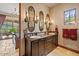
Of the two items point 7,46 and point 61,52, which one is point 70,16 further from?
point 7,46

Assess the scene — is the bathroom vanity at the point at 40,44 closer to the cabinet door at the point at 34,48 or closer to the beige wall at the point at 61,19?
the cabinet door at the point at 34,48

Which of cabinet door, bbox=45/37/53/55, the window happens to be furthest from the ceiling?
the window

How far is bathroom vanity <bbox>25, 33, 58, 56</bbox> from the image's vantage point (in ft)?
4.24

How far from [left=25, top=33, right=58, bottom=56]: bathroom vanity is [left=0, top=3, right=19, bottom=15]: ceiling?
41cm

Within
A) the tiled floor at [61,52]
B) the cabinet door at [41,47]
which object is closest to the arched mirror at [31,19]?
the cabinet door at [41,47]

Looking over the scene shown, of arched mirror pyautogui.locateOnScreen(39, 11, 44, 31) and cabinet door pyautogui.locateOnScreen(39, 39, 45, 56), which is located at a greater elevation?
arched mirror pyautogui.locateOnScreen(39, 11, 44, 31)

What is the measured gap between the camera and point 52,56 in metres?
1.34

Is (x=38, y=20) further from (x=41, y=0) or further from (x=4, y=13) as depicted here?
(x=4, y=13)

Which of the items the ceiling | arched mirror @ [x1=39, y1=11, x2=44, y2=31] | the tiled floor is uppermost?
the ceiling

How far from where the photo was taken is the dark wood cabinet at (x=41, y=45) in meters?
1.29

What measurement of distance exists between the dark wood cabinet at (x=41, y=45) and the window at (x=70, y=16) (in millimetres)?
308

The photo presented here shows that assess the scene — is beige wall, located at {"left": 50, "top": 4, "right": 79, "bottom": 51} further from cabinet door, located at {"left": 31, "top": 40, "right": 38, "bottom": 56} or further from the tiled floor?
cabinet door, located at {"left": 31, "top": 40, "right": 38, "bottom": 56}

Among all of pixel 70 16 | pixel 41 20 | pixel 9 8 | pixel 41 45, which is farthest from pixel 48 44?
pixel 9 8

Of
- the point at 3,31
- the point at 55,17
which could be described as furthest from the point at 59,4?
the point at 3,31
